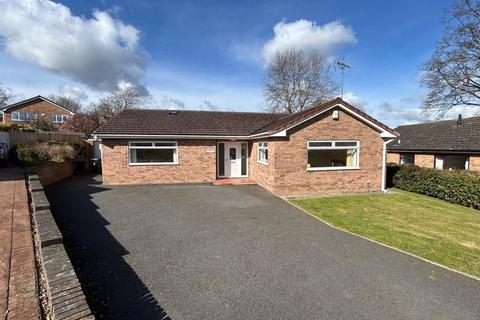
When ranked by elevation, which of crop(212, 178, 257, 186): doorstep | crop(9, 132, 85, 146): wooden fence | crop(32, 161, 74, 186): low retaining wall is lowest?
crop(212, 178, 257, 186): doorstep

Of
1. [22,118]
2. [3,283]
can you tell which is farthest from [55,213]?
[22,118]

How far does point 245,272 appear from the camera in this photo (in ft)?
14.5

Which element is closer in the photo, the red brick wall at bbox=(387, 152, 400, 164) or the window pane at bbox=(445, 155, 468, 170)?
the window pane at bbox=(445, 155, 468, 170)

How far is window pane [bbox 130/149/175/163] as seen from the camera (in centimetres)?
1330

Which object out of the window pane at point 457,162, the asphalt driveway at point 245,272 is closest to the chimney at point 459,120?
the window pane at point 457,162

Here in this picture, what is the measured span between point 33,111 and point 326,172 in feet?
151

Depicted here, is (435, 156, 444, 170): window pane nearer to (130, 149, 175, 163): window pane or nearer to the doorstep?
the doorstep

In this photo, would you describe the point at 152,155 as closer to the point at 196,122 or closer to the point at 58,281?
the point at 196,122

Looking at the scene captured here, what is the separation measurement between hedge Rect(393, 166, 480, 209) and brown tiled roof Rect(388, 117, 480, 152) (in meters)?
5.43

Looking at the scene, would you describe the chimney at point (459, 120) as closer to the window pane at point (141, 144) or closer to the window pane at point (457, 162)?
the window pane at point (457, 162)

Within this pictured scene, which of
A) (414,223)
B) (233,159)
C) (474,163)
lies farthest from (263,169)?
(474,163)

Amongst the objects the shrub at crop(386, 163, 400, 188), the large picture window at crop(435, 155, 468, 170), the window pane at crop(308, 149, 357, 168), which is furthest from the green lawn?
the large picture window at crop(435, 155, 468, 170)

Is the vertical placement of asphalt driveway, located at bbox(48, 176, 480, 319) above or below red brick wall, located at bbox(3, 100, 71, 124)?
below

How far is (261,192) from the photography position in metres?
11.4
